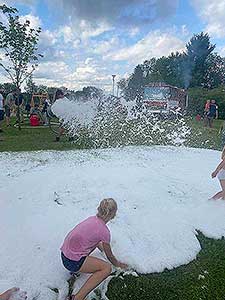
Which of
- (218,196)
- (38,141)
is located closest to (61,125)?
(38,141)

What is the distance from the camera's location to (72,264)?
10.8 feet

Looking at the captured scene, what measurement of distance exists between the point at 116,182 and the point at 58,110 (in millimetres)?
6334

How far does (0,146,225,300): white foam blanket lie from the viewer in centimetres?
367

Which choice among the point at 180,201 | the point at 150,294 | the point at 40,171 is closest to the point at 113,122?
the point at 40,171

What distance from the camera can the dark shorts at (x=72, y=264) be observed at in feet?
A: 10.8

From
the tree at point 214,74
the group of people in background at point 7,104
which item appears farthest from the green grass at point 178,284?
the tree at point 214,74

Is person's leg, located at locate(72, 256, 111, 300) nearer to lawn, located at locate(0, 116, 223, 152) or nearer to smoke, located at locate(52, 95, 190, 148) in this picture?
lawn, located at locate(0, 116, 223, 152)

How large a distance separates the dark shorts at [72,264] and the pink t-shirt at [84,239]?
3 centimetres

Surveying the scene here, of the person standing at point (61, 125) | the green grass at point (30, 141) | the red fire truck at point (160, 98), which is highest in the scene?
the person standing at point (61, 125)

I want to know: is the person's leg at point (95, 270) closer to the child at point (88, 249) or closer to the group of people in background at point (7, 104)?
the child at point (88, 249)

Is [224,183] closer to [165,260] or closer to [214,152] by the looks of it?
[165,260]

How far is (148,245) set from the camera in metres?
4.05

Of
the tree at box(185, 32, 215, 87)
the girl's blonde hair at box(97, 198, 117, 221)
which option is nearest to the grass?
the girl's blonde hair at box(97, 198, 117, 221)

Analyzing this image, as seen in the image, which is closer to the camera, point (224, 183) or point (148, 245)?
point (148, 245)
